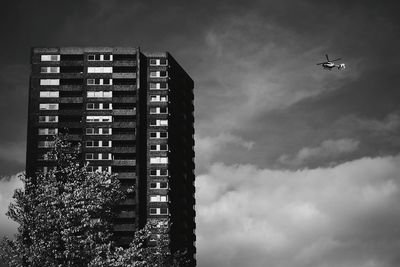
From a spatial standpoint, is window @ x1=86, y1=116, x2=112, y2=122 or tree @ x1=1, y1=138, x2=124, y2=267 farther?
window @ x1=86, y1=116, x2=112, y2=122

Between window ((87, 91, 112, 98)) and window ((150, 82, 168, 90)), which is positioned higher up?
window ((150, 82, 168, 90))

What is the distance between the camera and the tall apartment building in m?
149

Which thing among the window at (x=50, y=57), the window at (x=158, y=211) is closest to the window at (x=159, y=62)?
the window at (x=50, y=57)

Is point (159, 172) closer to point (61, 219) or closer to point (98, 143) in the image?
point (98, 143)

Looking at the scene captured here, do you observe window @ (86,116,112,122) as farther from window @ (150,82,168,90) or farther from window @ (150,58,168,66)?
window @ (150,58,168,66)

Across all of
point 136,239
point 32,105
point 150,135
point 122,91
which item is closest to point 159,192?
point 150,135

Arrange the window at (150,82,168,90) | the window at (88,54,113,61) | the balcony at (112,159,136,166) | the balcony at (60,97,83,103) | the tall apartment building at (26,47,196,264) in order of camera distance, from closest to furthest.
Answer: the balcony at (112,159,136,166) → the tall apartment building at (26,47,196,264) → the balcony at (60,97,83,103) → the window at (88,54,113,61) → the window at (150,82,168,90)

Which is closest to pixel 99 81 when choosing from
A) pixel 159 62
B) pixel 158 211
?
pixel 159 62

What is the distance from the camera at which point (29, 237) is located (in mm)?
31969

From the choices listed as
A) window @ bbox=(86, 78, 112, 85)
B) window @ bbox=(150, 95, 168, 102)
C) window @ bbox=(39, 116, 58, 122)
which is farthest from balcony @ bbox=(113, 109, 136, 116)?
window @ bbox=(39, 116, 58, 122)

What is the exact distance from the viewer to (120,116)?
153500 mm

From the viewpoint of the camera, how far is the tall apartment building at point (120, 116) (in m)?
149

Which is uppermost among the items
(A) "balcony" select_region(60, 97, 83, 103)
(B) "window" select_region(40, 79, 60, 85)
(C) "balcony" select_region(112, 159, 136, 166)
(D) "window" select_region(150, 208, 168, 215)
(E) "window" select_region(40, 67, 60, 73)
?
(E) "window" select_region(40, 67, 60, 73)

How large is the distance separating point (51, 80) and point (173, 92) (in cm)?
3077
